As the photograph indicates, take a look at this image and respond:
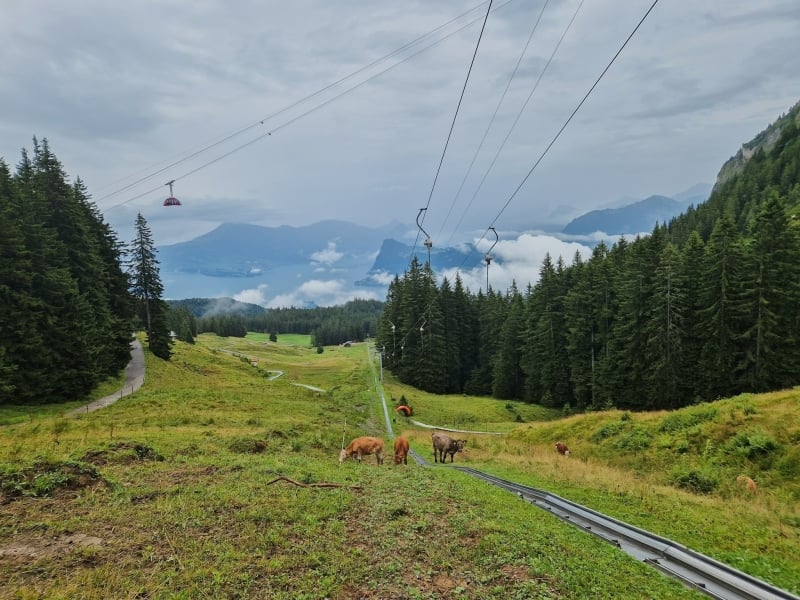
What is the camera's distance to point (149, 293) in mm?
68938

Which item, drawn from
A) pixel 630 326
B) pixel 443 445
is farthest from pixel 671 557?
pixel 630 326

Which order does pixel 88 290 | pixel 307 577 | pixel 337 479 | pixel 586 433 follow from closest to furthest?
1. pixel 307 577
2. pixel 337 479
3. pixel 586 433
4. pixel 88 290

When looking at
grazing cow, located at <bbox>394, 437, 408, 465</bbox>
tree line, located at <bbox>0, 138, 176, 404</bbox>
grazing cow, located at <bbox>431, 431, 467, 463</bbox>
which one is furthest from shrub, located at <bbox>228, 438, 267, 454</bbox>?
tree line, located at <bbox>0, 138, 176, 404</bbox>

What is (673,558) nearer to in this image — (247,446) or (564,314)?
(247,446)

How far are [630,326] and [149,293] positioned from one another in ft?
239

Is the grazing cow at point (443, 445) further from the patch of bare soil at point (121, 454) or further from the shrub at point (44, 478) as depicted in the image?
the shrub at point (44, 478)

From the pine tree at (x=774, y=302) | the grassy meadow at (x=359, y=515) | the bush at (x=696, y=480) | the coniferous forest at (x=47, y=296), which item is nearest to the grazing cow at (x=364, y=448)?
the grassy meadow at (x=359, y=515)

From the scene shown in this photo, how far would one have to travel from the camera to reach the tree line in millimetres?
37062

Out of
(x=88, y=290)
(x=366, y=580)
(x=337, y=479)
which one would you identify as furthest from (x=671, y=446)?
(x=88, y=290)

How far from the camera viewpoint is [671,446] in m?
22.3

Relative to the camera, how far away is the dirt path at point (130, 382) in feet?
127

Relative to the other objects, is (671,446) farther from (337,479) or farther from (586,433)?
(337,479)

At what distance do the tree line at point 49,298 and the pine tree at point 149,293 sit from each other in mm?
9718

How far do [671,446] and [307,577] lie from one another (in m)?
21.7
